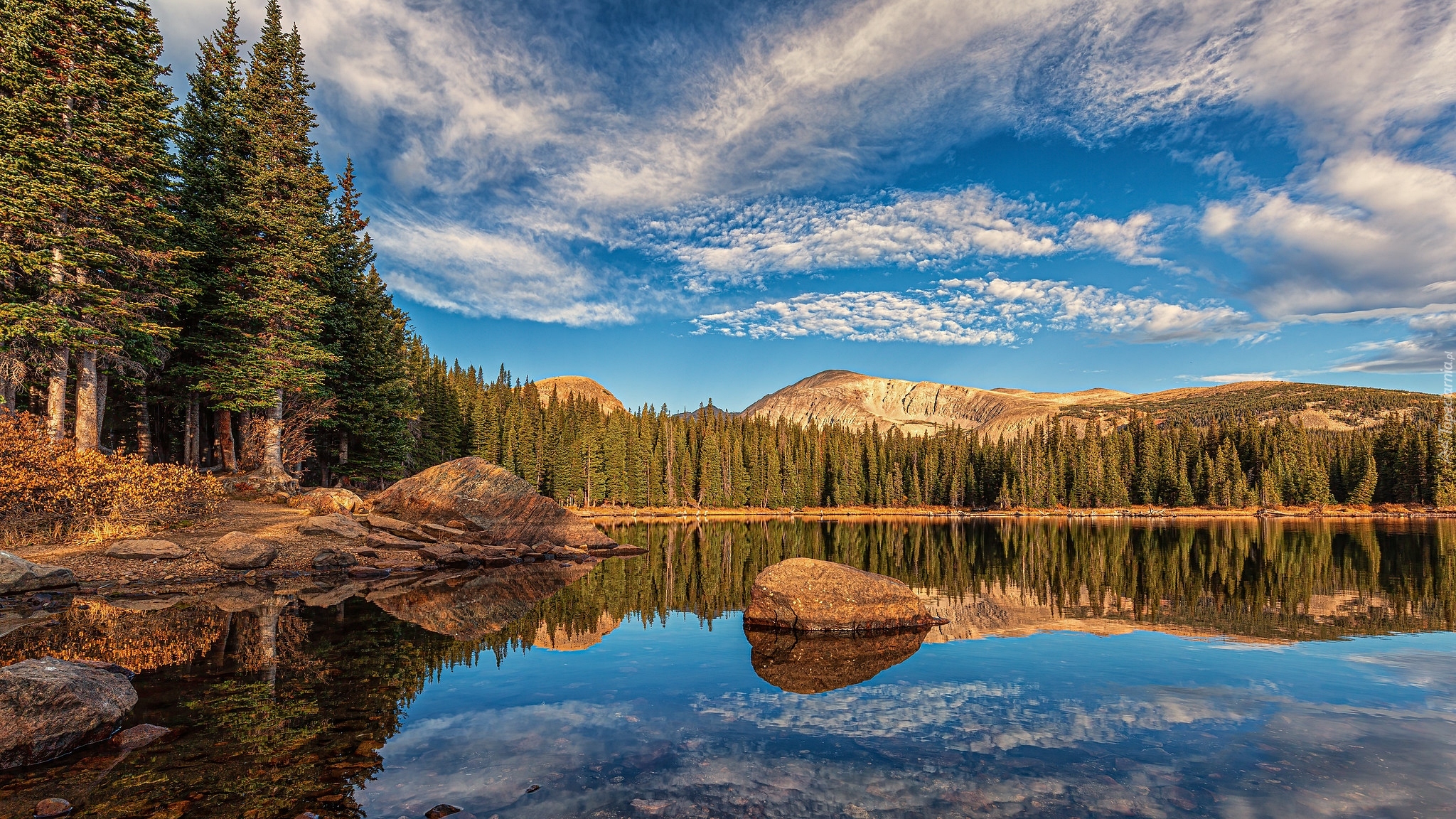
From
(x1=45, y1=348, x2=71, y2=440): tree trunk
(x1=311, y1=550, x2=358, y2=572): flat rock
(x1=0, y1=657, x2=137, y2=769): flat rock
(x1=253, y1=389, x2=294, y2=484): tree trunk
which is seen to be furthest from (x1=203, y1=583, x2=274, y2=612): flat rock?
(x1=253, y1=389, x2=294, y2=484): tree trunk

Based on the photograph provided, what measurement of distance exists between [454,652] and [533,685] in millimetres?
3250

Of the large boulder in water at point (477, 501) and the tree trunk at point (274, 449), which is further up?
the tree trunk at point (274, 449)

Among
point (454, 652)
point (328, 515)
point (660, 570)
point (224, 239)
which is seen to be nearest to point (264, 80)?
point (224, 239)

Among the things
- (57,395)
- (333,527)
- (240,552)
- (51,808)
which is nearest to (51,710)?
(51,808)

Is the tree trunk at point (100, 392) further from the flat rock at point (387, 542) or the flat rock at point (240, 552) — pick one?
the flat rock at point (387, 542)

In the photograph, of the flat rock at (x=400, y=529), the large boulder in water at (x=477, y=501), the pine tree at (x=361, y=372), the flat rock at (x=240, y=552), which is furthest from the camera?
the pine tree at (x=361, y=372)

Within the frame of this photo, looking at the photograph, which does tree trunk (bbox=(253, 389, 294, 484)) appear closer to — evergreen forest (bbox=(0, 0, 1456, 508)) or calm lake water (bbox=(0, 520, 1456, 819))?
evergreen forest (bbox=(0, 0, 1456, 508))

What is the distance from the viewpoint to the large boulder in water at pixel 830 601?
18.9m

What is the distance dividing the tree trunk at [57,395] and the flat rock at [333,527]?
A: 9414 millimetres

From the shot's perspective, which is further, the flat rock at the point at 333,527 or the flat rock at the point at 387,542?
the flat rock at the point at 387,542

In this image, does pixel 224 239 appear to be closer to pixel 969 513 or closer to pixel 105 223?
pixel 105 223

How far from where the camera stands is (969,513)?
440ft

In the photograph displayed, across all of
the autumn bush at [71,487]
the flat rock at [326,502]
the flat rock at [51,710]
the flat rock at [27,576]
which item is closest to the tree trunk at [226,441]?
the flat rock at [326,502]

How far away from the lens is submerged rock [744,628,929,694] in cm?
1403
